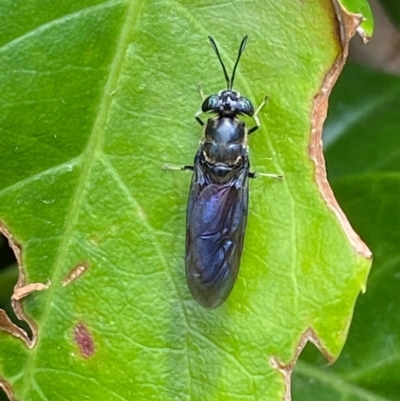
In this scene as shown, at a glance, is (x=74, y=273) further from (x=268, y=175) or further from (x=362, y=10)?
(x=362, y=10)

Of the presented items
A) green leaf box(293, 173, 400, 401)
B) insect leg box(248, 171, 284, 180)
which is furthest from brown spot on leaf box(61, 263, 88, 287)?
green leaf box(293, 173, 400, 401)

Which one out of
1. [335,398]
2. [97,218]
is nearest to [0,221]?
[97,218]

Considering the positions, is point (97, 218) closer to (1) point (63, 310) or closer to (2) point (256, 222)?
(1) point (63, 310)

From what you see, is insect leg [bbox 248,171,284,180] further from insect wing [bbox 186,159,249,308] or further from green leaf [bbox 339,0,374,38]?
green leaf [bbox 339,0,374,38]

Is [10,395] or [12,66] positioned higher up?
[12,66]

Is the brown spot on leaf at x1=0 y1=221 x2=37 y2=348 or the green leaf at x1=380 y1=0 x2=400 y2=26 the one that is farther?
the green leaf at x1=380 y1=0 x2=400 y2=26

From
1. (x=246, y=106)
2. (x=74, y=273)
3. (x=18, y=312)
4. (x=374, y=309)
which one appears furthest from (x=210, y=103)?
(x=374, y=309)

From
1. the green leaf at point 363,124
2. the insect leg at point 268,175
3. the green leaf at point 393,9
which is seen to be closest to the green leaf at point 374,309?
the green leaf at point 363,124
